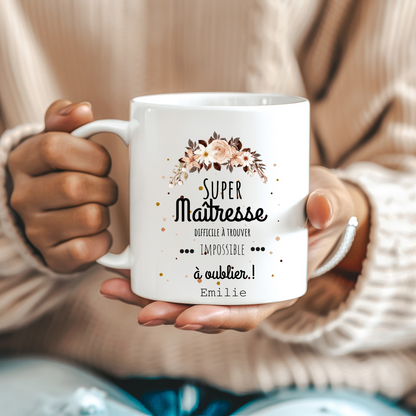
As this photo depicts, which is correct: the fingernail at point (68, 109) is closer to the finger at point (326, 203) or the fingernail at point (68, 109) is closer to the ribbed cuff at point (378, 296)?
the finger at point (326, 203)

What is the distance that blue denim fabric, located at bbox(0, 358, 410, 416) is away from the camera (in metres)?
0.54

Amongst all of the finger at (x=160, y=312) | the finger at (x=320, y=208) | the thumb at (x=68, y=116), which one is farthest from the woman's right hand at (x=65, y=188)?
the finger at (x=320, y=208)

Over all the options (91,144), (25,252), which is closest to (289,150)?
(91,144)

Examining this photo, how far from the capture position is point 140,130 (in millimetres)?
458

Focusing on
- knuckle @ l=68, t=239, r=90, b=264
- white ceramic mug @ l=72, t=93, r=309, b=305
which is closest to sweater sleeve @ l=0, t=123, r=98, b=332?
knuckle @ l=68, t=239, r=90, b=264

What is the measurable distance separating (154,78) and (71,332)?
0.50 metres

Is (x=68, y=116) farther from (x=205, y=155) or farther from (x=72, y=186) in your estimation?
(x=205, y=155)

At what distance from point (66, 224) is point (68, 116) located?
0.45ft

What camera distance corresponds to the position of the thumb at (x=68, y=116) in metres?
0.54

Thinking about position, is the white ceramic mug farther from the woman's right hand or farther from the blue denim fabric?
the blue denim fabric

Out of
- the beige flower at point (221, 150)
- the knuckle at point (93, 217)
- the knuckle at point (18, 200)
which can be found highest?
the beige flower at point (221, 150)

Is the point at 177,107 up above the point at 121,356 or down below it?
above

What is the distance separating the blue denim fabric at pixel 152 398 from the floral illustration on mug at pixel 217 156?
0.33 meters

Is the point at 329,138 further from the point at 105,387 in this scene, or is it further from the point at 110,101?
the point at 105,387
